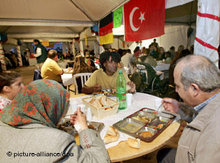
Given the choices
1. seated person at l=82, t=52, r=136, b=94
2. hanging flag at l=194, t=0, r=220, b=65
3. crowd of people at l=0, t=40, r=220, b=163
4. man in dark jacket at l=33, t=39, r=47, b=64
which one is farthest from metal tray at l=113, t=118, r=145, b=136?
man in dark jacket at l=33, t=39, r=47, b=64

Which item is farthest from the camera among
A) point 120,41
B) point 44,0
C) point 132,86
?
point 120,41

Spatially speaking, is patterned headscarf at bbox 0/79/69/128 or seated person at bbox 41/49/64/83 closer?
patterned headscarf at bbox 0/79/69/128

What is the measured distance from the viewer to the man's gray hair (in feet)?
2.73

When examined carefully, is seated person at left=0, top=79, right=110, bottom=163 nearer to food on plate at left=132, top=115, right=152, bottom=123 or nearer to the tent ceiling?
food on plate at left=132, top=115, right=152, bottom=123

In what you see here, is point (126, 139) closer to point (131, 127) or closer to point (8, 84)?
point (131, 127)

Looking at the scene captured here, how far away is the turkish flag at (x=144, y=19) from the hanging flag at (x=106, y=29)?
3.79ft

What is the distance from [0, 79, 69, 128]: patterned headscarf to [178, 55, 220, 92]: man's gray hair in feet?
3.01

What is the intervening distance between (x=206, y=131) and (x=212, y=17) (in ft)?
4.98

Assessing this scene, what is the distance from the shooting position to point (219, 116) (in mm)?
686

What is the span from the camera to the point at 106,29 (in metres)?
4.64

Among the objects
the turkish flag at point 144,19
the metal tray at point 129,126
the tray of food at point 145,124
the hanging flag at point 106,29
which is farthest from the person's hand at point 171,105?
the hanging flag at point 106,29

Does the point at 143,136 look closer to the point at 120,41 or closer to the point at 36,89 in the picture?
the point at 36,89

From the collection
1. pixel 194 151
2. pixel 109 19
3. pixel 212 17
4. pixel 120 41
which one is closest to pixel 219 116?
pixel 194 151

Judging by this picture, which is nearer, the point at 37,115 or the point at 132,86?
the point at 37,115
